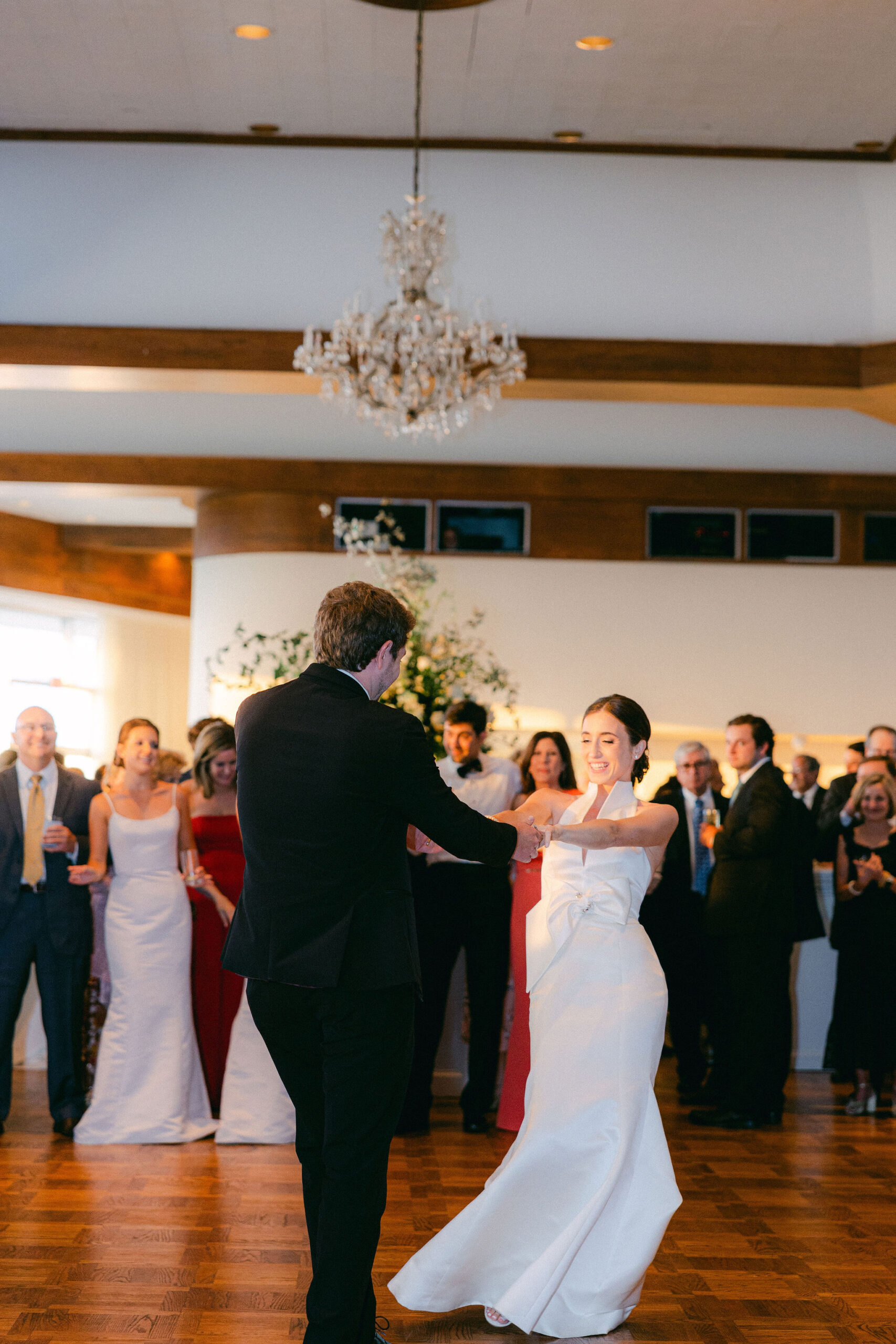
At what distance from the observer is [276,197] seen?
7668 mm

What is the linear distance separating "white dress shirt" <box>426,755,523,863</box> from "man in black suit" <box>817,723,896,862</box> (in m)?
1.66

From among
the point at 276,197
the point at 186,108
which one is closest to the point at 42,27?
the point at 186,108

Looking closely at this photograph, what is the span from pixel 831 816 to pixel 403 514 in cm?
466

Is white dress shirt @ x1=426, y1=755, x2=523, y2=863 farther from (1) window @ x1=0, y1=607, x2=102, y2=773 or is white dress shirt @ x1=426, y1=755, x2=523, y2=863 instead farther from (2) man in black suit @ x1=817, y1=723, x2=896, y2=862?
(1) window @ x1=0, y1=607, x2=102, y2=773

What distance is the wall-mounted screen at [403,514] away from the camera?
10195 mm

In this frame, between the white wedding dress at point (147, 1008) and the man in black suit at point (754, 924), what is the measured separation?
2.21 m

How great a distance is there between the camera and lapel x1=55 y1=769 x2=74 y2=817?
5.52 meters

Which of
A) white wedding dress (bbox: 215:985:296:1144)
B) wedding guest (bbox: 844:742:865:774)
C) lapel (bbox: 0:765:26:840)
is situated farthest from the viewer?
wedding guest (bbox: 844:742:865:774)

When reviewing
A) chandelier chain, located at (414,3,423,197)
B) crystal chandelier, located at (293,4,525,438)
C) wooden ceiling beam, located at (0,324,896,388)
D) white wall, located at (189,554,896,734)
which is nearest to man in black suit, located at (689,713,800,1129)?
crystal chandelier, located at (293,4,525,438)

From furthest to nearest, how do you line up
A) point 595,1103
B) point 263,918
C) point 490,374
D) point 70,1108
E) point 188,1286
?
point 490,374
point 70,1108
point 188,1286
point 595,1103
point 263,918

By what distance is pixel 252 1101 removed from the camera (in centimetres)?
518

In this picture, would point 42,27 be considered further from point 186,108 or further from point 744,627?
point 744,627

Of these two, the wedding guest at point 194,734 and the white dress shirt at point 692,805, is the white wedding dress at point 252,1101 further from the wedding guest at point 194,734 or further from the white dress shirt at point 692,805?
the white dress shirt at point 692,805

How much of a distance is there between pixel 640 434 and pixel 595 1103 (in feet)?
24.5
